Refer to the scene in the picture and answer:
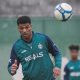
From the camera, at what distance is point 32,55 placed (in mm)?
9727

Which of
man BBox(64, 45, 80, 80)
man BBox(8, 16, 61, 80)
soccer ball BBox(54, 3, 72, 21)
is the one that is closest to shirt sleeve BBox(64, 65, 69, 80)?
man BBox(64, 45, 80, 80)

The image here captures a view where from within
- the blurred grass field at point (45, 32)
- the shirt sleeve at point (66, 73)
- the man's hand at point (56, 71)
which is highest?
the man's hand at point (56, 71)

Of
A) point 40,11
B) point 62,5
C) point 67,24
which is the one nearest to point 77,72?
point 67,24

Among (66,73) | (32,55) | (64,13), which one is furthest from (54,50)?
(66,73)

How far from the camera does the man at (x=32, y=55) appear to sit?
972 centimetres

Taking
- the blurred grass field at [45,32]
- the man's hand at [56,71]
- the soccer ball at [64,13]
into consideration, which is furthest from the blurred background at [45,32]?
the man's hand at [56,71]

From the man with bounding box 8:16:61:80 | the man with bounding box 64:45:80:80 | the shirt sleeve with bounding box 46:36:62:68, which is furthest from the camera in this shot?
the man with bounding box 64:45:80:80

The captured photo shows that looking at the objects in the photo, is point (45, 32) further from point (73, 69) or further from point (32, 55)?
point (32, 55)

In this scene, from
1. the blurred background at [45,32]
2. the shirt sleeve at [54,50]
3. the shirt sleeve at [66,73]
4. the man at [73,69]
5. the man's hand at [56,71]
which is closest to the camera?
the man's hand at [56,71]

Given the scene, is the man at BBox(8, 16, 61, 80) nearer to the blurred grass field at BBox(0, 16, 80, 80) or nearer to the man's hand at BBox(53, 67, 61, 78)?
the man's hand at BBox(53, 67, 61, 78)

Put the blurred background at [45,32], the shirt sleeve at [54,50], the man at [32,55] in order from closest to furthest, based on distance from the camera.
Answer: the man at [32,55] → the shirt sleeve at [54,50] → the blurred background at [45,32]

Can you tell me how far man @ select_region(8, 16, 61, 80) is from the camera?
972cm

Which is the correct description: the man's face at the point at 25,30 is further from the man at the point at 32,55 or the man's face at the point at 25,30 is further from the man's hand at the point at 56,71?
the man's hand at the point at 56,71

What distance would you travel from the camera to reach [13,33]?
52.8 ft
